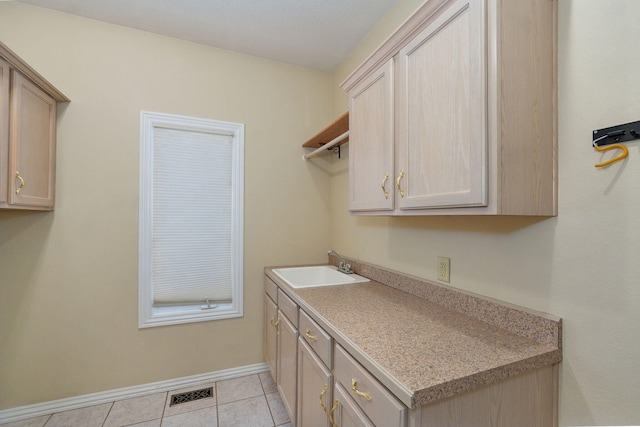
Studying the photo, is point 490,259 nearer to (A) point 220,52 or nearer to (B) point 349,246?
(B) point 349,246

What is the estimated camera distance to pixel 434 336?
3.22ft

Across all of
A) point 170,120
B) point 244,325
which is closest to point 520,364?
point 244,325

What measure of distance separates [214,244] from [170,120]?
1016 millimetres

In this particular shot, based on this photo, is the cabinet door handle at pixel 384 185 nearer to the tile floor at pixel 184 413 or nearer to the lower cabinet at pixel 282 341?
the lower cabinet at pixel 282 341

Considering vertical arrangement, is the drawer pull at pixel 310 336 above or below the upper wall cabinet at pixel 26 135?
below

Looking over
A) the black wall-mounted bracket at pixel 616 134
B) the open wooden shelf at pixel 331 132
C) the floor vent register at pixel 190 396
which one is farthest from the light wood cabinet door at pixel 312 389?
the open wooden shelf at pixel 331 132

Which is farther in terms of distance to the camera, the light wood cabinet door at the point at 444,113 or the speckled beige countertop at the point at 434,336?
the light wood cabinet door at the point at 444,113

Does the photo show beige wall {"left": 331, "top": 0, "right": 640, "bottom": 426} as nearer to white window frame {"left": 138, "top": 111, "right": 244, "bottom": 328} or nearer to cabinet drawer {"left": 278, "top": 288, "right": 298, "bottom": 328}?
cabinet drawer {"left": 278, "top": 288, "right": 298, "bottom": 328}

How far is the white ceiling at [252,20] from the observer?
5.80 ft

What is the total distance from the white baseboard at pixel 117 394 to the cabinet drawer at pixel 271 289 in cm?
66

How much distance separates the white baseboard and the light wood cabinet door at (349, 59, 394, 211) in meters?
1.70

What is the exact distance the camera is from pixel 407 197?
1.20m

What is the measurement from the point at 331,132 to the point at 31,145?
6.19 ft

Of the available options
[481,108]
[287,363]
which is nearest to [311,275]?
[287,363]
